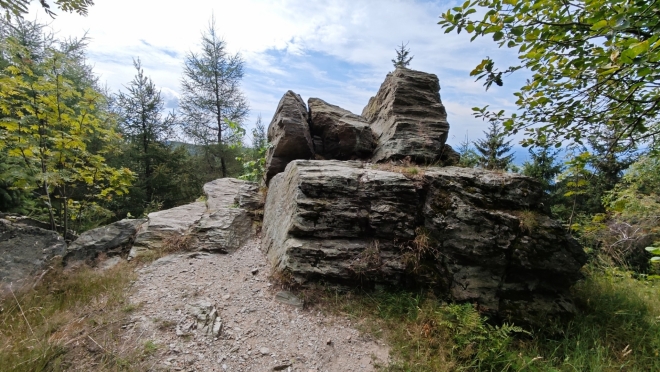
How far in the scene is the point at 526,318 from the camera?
14.8ft

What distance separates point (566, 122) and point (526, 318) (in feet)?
10.3

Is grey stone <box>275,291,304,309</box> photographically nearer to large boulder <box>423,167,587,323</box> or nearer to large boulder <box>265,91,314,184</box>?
large boulder <box>423,167,587,323</box>

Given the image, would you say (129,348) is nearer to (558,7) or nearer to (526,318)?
(526,318)

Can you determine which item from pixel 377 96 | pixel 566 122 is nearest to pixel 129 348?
pixel 566 122

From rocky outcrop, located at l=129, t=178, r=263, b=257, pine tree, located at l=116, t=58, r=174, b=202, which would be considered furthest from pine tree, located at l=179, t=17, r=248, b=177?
rocky outcrop, located at l=129, t=178, r=263, b=257

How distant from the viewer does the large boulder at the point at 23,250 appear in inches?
170

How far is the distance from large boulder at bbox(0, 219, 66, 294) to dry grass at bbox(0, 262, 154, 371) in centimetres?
29

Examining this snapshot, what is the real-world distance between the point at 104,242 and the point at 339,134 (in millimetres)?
6088

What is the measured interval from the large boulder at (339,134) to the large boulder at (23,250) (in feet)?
19.7

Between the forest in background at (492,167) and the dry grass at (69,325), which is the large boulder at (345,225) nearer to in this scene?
the forest in background at (492,167)

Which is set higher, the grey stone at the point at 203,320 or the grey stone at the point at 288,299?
the grey stone at the point at 288,299

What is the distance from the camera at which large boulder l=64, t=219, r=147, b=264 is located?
5.46 meters

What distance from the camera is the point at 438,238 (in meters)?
5.03

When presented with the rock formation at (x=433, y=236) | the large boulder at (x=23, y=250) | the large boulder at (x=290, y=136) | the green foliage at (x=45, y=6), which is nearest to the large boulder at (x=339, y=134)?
the large boulder at (x=290, y=136)
